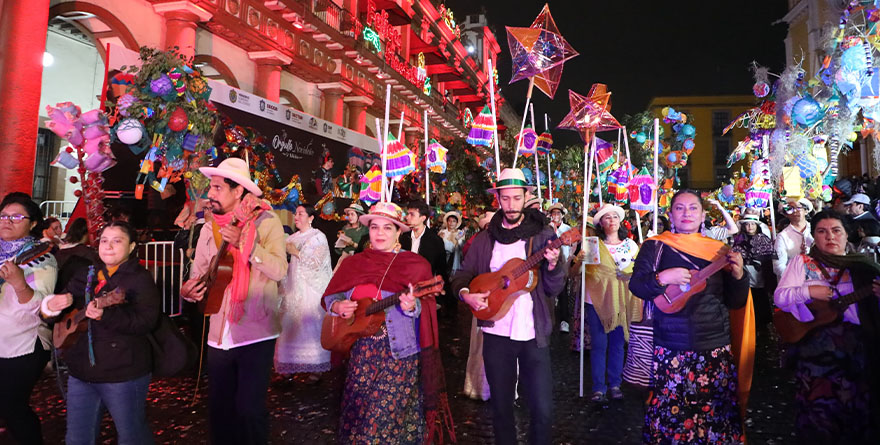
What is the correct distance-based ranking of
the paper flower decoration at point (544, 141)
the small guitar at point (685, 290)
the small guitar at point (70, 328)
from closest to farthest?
the small guitar at point (70, 328) → the small guitar at point (685, 290) → the paper flower decoration at point (544, 141)

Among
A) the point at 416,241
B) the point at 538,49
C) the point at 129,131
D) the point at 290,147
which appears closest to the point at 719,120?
the point at 290,147

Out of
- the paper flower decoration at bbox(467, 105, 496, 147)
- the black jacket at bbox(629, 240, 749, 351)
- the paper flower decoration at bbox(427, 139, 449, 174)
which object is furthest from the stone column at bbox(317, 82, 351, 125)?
the black jacket at bbox(629, 240, 749, 351)

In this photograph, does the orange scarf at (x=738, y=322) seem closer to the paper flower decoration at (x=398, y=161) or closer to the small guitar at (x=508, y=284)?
the small guitar at (x=508, y=284)

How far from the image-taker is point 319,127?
13.6 metres

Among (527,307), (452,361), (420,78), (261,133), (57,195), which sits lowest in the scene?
(452,361)

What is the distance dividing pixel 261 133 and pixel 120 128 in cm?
475

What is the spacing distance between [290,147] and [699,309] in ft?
34.3

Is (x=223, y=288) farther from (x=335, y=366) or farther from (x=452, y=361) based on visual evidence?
(x=452, y=361)

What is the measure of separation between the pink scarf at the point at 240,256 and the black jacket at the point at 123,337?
0.44 m

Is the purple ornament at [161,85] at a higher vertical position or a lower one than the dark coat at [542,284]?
higher

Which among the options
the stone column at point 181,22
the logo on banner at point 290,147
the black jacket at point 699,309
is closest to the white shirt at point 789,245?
the black jacket at point 699,309

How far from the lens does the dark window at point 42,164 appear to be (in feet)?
49.4

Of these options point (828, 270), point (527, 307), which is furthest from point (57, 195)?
point (828, 270)

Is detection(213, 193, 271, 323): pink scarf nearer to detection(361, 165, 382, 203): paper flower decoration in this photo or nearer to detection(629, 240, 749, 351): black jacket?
detection(629, 240, 749, 351): black jacket
